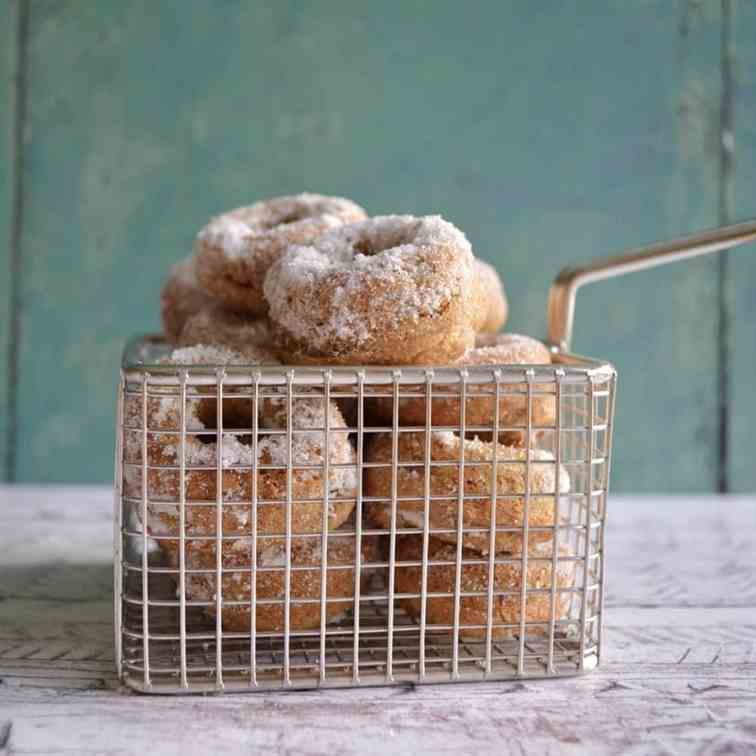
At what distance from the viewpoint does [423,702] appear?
72 cm

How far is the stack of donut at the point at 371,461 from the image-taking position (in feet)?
2.40

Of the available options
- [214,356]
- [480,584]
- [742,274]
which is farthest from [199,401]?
[742,274]

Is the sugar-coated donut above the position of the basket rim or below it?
above

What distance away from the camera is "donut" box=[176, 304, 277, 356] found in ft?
2.92

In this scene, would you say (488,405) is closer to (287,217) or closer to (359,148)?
(287,217)

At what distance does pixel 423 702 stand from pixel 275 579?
0.47ft

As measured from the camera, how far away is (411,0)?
1.80 metres

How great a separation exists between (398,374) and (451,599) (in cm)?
20

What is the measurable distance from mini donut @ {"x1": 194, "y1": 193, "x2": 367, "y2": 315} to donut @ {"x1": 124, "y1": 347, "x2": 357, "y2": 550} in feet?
0.72

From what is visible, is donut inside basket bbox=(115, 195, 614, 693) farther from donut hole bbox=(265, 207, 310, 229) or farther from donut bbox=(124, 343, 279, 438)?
donut hole bbox=(265, 207, 310, 229)

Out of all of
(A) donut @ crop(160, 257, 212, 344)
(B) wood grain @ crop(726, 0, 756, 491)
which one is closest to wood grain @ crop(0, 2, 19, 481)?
(A) donut @ crop(160, 257, 212, 344)

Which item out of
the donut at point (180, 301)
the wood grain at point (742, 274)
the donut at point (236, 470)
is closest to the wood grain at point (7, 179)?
the donut at point (180, 301)

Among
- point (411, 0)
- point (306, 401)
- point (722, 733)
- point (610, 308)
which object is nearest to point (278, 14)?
point (411, 0)

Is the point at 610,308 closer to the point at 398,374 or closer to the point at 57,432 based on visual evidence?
the point at 57,432
